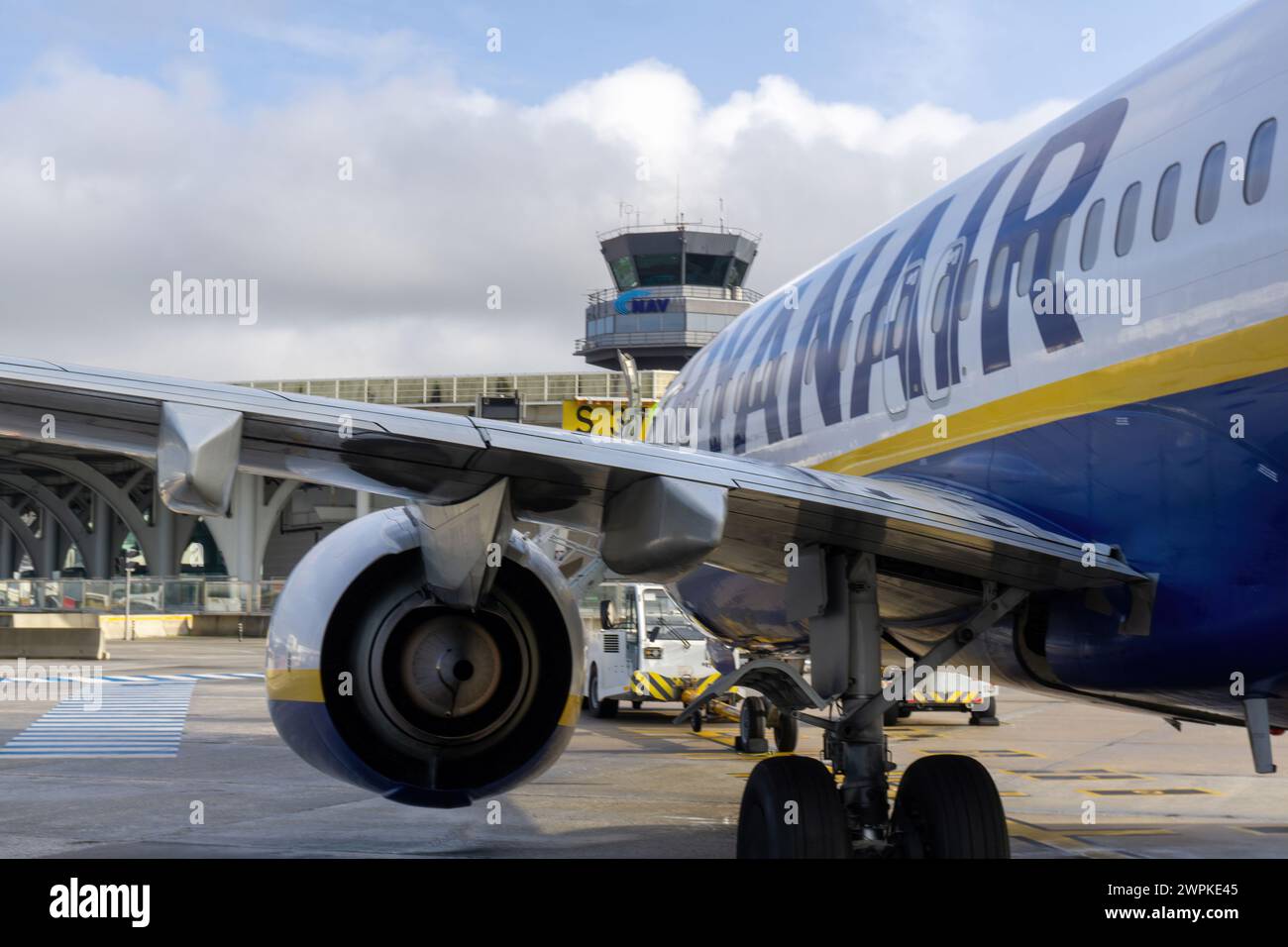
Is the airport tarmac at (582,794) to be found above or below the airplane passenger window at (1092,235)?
below

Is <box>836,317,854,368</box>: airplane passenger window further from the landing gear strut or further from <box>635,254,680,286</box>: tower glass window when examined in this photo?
<box>635,254,680,286</box>: tower glass window

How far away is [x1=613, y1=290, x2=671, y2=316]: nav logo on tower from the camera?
252 feet

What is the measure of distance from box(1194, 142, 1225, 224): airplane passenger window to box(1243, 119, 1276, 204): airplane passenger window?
16 cm

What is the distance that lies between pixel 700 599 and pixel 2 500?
97.2m

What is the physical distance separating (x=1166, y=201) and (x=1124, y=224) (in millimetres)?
258

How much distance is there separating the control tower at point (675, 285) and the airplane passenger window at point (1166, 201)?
68156 millimetres

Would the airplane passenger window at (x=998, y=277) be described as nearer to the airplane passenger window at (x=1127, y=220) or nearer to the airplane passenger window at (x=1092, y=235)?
the airplane passenger window at (x=1092, y=235)

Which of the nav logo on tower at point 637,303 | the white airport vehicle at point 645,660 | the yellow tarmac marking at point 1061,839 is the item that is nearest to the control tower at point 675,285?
the nav logo on tower at point 637,303

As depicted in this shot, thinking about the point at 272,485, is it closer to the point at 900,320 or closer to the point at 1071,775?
the point at 1071,775

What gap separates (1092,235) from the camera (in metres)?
6.30

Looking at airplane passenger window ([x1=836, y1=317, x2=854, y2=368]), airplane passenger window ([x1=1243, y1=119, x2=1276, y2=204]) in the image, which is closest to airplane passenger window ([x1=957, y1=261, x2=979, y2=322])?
airplane passenger window ([x1=836, y1=317, x2=854, y2=368])

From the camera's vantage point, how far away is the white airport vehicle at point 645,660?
22.3 meters

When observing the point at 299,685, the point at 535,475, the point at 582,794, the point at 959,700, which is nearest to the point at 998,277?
the point at 535,475
